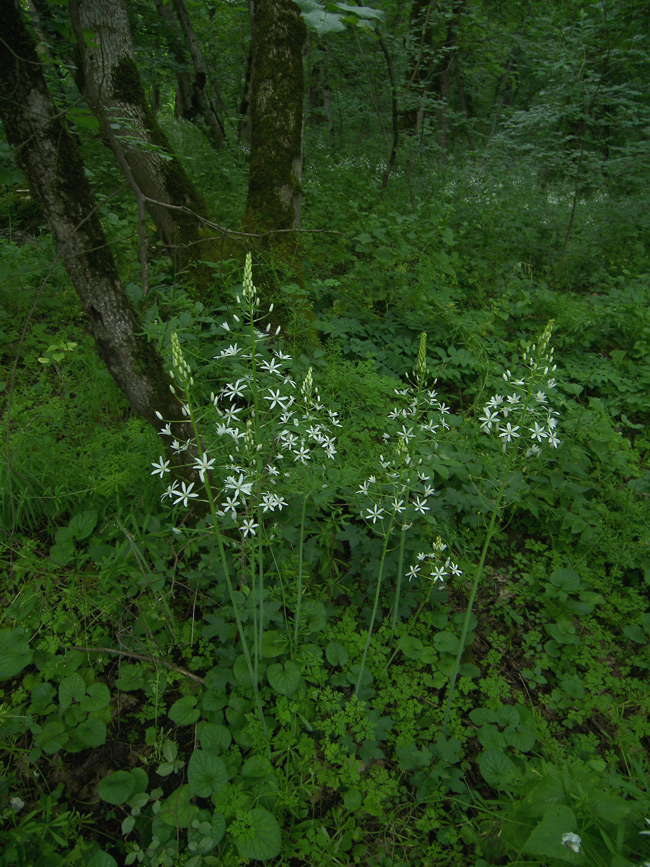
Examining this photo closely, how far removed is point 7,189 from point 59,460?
3984 millimetres

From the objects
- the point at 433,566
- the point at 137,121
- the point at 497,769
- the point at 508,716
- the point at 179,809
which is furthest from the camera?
the point at 137,121

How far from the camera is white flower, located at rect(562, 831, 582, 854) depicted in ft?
4.30

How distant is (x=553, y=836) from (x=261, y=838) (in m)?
1.06

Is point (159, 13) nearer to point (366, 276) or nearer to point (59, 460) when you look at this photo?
point (366, 276)

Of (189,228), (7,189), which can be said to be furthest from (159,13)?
(189,228)

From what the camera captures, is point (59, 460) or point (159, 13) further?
point (159, 13)

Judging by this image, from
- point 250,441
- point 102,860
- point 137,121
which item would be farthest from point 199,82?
point 102,860

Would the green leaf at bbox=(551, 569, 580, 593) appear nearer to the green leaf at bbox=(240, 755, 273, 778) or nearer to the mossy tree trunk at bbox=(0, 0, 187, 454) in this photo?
the green leaf at bbox=(240, 755, 273, 778)

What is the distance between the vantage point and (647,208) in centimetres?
752

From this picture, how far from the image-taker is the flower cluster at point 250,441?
1669 millimetres

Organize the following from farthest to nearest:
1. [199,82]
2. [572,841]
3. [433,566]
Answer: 1. [199,82]
2. [433,566]
3. [572,841]

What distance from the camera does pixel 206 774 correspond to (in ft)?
6.15

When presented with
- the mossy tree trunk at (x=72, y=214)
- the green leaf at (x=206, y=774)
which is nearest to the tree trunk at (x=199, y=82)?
the mossy tree trunk at (x=72, y=214)

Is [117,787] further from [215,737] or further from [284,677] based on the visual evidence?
[284,677]
